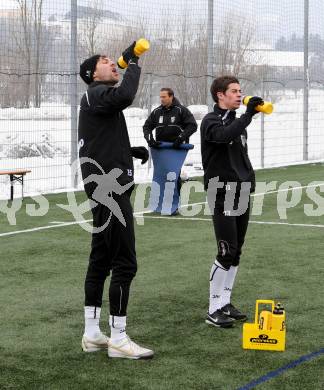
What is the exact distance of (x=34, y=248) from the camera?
9.98 m

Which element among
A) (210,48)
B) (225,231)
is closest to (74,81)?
(210,48)

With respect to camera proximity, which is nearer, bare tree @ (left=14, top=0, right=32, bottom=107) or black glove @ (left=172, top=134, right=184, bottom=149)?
black glove @ (left=172, top=134, right=184, bottom=149)

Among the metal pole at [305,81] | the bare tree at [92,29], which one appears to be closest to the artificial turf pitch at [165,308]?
the bare tree at [92,29]

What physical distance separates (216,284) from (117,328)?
3.77 ft

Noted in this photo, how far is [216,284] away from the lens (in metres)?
6.49

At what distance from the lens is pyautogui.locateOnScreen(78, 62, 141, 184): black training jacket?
5.37 m

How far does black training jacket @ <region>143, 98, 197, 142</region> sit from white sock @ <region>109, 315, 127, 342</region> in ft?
24.3

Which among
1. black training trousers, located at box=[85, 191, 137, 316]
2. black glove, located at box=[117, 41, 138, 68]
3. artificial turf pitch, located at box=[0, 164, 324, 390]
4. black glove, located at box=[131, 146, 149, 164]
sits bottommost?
artificial turf pitch, located at box=[0, 164, 324, 390]

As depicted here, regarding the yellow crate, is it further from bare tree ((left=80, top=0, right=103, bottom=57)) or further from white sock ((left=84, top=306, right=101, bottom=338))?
bare tree ((left=80, top=0, right=103, bottom=57))

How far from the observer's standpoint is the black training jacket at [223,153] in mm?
6332

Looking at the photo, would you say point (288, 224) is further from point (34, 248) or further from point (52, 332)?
point (52, 332)

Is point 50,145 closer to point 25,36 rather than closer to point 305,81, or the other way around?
point 25,36

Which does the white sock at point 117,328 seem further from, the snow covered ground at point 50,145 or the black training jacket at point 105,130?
the snow covered ground at point 50,145

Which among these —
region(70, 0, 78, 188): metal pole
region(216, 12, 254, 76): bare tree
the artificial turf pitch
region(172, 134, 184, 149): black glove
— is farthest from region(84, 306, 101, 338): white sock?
region(216, 12, 254, 76): bare tree
